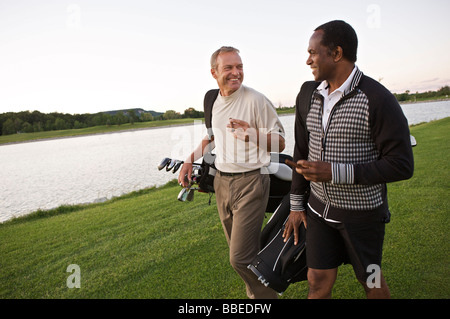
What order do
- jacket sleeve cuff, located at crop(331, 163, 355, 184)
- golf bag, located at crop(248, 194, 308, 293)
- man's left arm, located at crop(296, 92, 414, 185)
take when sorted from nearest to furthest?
1. man's left arm, located at crop(296, 92, 414, 185)
2. jacket sleeve cuff, located at crop(331, 163, 355, 184)
3. golf bag, located at crop(248, 194, 308, 293)

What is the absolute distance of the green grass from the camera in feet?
11.9

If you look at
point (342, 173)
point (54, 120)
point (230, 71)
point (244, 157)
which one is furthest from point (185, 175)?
point (54, 120)

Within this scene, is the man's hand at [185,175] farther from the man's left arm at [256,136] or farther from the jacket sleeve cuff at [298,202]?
the jacket sleeve cuff at [298,202]

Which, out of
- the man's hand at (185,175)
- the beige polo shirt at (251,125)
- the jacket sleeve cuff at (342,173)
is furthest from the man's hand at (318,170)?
the man's hand at (185,175)

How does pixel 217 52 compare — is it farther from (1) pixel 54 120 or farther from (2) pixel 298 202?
(1) pixel 54 120

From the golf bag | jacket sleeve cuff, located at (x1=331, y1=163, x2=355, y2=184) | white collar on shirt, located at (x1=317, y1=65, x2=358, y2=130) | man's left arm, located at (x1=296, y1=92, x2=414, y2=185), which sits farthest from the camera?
the golf bag

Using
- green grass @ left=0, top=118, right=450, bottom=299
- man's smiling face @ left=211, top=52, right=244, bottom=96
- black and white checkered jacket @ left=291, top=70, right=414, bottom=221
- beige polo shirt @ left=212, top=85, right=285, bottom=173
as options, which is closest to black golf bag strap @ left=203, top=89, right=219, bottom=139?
beige polo shirt @ left=212, top=85, right=285, bottom=173

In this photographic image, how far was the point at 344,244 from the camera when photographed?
226cm

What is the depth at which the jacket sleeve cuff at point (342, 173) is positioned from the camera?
195 cm

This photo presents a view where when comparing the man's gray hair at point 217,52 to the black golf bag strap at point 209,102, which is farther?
the black golf bag strap at point 209,102

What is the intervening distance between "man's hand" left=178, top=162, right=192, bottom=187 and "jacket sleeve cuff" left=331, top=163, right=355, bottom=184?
1873mm

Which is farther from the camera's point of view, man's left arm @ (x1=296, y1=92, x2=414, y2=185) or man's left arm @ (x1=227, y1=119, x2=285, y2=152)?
man's left arm @ (x1=227, y1=119, x2=285, y2=152)

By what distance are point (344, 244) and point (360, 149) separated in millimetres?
753

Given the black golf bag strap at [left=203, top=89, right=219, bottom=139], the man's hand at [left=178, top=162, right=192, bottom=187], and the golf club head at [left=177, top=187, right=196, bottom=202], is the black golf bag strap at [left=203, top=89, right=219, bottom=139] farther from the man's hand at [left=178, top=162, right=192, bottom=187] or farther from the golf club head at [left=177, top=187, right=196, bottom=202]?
the golf club head at [left=177, top=187, right=196, bottom=202]
